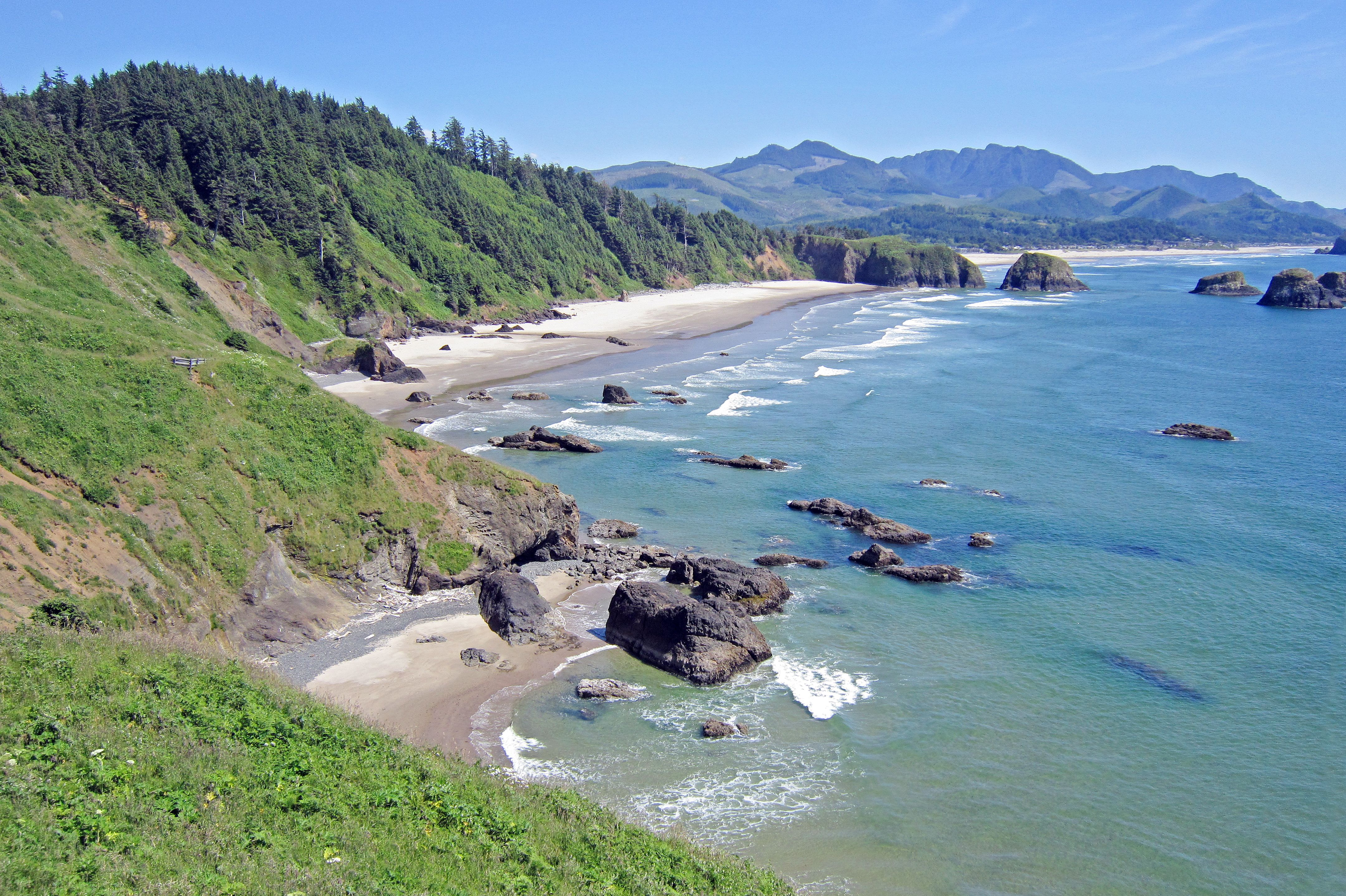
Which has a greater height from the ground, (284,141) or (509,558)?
(284,141)

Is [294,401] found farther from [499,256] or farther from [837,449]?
[499,256]

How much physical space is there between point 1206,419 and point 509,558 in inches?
2143

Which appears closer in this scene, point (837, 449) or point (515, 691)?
point (515, 691)

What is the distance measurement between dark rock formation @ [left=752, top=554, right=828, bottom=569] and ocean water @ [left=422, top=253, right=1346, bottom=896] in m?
0.65

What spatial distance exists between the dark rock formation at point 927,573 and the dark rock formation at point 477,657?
16739 millimetres

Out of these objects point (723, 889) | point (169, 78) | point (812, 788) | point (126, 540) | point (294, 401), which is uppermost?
point (169, 78)

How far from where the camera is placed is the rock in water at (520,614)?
2927 cm

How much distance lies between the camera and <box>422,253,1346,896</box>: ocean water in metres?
20.7

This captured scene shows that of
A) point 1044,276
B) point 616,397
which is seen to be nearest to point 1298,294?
point 1044,276

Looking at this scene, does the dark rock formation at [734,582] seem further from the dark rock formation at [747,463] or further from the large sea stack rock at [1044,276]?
the large sea stack rock at [1044,276]

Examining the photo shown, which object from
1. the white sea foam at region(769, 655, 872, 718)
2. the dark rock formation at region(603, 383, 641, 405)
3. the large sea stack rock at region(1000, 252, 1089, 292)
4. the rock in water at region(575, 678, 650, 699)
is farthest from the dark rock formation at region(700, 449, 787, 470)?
the large sea stack rock at region(1000, 252, 1089, 292)

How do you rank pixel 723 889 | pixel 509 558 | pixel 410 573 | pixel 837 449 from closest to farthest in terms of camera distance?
1. pixel 723 889
2. pixel 410 573
3. pixel 509 558
4. pixel 837 449

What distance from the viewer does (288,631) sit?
26.9m

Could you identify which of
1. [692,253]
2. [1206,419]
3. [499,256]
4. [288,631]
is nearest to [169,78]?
[499,256]
